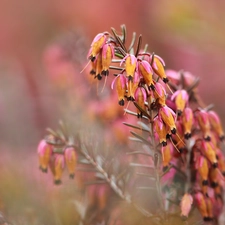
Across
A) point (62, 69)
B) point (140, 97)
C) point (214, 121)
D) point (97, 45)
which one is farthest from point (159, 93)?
point (62, 69)

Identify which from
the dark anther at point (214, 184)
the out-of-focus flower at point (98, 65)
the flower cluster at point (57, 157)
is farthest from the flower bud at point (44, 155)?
the dark anther at point (214, 184)

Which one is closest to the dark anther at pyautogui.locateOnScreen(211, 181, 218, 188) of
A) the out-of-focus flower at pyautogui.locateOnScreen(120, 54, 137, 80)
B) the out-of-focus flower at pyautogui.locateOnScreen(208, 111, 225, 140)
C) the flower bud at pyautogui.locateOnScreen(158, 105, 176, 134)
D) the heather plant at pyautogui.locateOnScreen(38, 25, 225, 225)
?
the heather plant at pyautogui.locateOnScreen(38, 25, 225, 225)

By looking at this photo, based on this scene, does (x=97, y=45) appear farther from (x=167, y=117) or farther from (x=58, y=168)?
(x=58, y=168)

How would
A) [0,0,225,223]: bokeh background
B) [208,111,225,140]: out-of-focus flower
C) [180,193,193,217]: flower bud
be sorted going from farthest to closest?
[0,0,225,223]: bokeh background → [208,111,225,140]: out-of-focus flower → [180,193,193,217]: flower bud

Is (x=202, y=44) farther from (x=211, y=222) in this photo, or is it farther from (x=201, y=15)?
(x=211, y=222)

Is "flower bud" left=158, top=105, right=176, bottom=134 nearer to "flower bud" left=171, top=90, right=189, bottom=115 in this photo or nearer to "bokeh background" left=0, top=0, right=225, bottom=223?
"flower bud" left=171, top=90, right=189, bottom=115

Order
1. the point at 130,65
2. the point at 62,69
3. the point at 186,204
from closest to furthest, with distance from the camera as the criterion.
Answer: the point at 130,65 < the point at 186,204 < the point at 62,69
